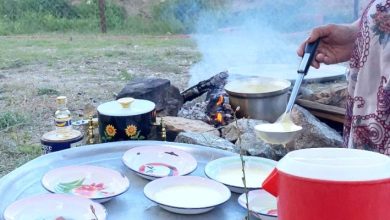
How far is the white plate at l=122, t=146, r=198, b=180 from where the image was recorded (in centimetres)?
131

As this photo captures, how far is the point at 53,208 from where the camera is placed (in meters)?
1.08

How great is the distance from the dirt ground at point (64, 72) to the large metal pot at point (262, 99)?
1.31m

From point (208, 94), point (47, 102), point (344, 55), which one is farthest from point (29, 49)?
point (344, 55)

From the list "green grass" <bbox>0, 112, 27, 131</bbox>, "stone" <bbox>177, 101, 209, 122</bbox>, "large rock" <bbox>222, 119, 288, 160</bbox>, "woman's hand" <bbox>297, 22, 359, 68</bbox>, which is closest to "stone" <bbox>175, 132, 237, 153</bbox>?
"large rock" <bbox>222, 119, 288, 160</bbox>

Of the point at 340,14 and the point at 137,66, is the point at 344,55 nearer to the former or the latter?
the point at 137,66

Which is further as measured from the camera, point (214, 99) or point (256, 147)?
point (214, 99)

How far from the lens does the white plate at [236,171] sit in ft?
4.07

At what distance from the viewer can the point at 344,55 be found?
5.22ft

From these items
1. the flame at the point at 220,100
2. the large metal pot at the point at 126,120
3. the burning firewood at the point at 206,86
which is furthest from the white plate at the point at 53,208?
the burning firewood at the point at 206,86

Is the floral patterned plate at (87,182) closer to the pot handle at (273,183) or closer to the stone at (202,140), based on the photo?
the pot handle at (273,183)

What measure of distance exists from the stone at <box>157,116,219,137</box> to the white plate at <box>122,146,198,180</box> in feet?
4.64

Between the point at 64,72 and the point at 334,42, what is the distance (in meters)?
5.18

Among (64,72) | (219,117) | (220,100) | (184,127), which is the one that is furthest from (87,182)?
(64,72)

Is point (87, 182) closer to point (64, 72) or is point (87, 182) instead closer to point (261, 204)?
point (261, 204)
